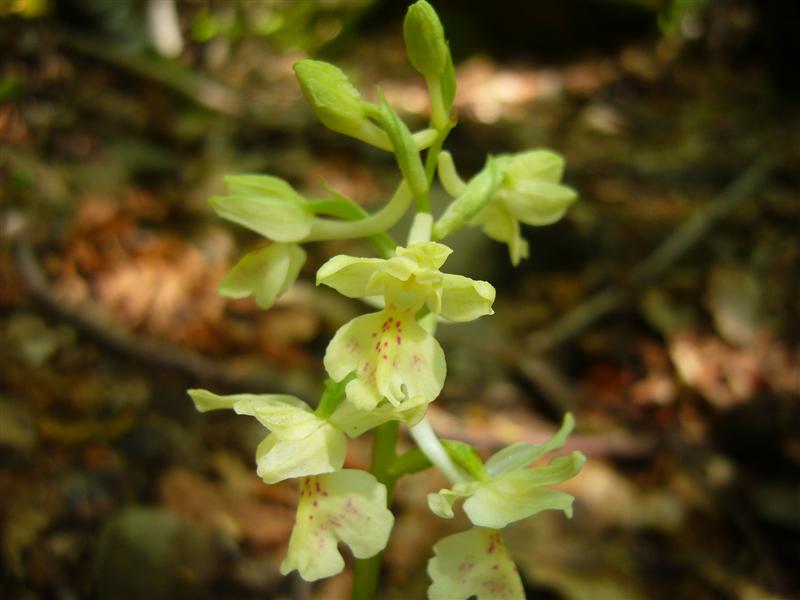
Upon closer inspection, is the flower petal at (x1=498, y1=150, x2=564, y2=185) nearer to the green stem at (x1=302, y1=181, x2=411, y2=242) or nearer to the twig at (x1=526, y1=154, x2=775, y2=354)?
the green stem at (x1=302, y1=181, x2=411, y2=242)

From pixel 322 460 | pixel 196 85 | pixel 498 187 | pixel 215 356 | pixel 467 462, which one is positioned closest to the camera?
pixel 322 460

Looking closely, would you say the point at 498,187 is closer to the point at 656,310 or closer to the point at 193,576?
the point at 193,576

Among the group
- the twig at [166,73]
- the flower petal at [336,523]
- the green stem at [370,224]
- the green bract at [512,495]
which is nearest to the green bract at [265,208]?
the green stem at [370,224]

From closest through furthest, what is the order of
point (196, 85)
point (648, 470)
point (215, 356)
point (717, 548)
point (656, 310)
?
point (717, 548) < point (648, 470) < point (215, 356) < point (656, 310) < point (196, 85)

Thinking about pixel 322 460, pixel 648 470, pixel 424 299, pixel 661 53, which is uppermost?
pixel 424 299

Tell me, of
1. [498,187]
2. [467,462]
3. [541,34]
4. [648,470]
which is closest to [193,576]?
[467,462]

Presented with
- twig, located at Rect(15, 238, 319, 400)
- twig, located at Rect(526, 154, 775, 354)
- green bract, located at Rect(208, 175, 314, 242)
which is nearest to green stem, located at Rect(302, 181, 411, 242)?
green bract, located at Rect(208, 175, 314, 242)
